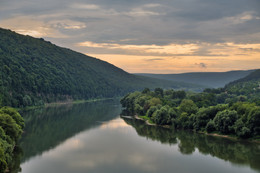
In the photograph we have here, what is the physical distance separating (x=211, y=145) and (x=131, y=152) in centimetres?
1703

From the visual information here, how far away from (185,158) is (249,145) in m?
15.6

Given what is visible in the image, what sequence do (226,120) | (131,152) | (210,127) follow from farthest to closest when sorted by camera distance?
1. (210,127)
2. (226,120)
3. (131,152)

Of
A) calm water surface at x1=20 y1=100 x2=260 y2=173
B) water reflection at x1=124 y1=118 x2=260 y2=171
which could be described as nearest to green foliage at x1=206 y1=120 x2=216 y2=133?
water reflection at x1=124 y1=118 x2=260 y2=171

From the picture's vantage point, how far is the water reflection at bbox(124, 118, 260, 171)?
59.2 m

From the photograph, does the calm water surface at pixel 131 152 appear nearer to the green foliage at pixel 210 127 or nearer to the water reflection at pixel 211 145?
the water reflection at pixel 211 145

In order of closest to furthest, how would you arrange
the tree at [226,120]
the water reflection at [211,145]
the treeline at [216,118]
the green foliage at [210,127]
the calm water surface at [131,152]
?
the calm water surface at [131,152], the water reflection at [211,145], the treeline at [216,118], the tree at [226,120], the green foliage at [210,127]

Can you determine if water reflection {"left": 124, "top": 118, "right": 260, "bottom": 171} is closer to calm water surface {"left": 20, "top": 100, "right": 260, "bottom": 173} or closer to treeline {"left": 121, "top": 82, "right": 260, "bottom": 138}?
calm water surface {"left": 20, "top": 100, "right": 260, "bottom": 173}

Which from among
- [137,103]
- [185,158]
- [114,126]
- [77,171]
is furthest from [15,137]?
[137,103]

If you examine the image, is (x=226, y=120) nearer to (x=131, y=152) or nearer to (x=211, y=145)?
Answer: (x=211, y=145)

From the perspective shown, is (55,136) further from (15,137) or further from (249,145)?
(249,145)

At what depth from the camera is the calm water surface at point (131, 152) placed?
2084 inches

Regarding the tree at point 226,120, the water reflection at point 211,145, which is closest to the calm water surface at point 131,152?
the water reflection at point 211,145

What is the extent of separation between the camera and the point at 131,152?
63750 millimetres

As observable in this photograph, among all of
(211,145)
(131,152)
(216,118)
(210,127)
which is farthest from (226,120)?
(131,152)
